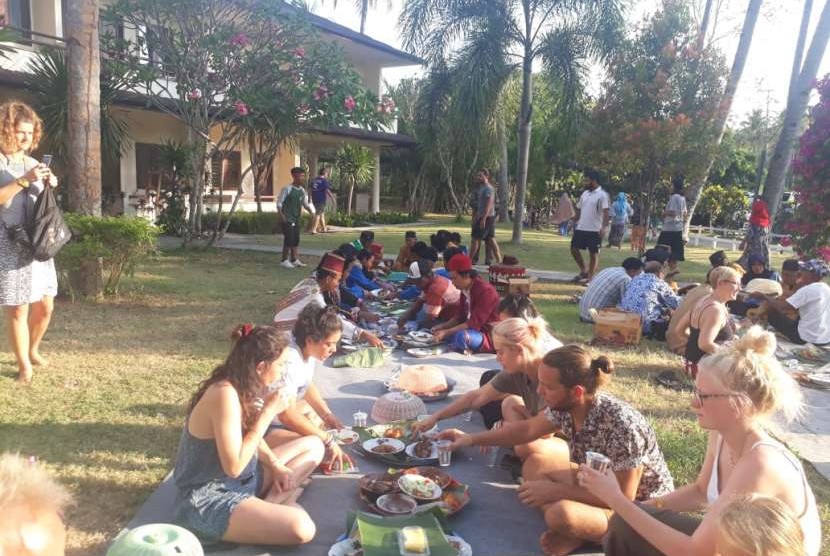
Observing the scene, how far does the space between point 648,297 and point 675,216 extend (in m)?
5.52

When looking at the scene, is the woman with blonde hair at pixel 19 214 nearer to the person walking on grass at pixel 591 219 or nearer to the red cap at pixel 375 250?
the red cap at pixel 375 250

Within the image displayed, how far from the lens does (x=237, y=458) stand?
108 inches

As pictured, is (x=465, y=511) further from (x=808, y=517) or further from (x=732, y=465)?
(x=808, y=517)

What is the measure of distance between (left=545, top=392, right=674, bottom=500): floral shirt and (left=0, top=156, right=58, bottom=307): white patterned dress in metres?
4.08

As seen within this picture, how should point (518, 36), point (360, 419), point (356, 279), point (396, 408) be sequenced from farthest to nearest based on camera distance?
1. point (518, 36)
2. point (356, 279)
3. point (396, 408)
4. point (360, 419)

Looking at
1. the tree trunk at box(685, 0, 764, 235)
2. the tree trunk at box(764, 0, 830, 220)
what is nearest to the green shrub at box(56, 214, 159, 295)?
the tree trunk at box(764, 0, 830, 220)

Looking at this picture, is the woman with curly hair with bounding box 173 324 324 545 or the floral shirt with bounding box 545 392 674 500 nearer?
the woman with curly hair with bounding box 173 324 324 545

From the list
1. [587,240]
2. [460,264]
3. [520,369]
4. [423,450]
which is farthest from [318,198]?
[520,369]

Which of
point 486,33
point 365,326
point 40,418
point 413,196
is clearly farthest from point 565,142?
point 413,196

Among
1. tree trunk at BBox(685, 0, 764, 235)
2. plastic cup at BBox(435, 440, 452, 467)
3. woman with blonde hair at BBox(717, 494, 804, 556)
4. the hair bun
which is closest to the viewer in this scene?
woman with blonde hair at BBox(717, 494, 804, 556)

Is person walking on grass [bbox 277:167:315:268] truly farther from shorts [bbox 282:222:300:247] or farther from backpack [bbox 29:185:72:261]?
backpack [bbox 29:185:72:261]

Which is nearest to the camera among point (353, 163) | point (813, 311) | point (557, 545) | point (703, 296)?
point (557, 545)

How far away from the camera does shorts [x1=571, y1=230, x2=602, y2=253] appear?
1106 centimetres

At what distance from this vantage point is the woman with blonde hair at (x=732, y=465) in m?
2.06
